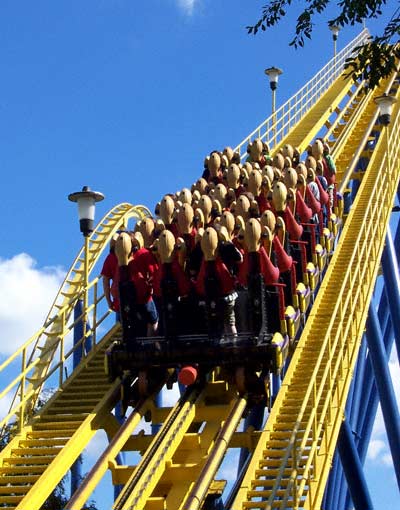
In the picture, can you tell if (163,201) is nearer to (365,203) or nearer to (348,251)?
(348,251)

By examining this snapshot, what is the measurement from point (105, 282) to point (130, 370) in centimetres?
100

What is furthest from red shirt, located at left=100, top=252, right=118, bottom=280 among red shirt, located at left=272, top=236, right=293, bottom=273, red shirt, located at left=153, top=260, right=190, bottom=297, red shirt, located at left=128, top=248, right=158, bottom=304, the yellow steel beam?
the yellow steel beam

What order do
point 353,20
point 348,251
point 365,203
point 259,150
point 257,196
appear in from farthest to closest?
point 365,203 < point 259,150 < point 348,251 < point 257,196 < point 353,20

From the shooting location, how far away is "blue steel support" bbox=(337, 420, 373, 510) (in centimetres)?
976

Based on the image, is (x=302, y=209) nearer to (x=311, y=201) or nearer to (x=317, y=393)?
(x=311, y=201)

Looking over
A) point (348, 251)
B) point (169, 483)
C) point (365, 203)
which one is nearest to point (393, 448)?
point (348, 251)

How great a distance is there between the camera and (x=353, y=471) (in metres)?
10.0

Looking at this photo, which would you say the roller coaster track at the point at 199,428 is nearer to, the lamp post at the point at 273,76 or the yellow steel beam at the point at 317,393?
the yellow steel beam at the point at 317,393

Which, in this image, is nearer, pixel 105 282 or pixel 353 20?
pixel 353 20

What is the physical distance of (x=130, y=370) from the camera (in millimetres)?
8547

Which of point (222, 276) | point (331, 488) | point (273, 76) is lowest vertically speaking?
point (222, 276)

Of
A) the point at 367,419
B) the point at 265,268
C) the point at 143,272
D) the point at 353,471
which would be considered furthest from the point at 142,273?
the point at 367,419

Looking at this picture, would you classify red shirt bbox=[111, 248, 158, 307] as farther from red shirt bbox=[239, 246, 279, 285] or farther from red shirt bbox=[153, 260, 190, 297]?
red shirt bbox=[239, 246, 279, 285]

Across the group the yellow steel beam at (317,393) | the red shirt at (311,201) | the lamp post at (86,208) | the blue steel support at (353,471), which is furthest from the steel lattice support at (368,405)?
the lamp post at (86,208)
